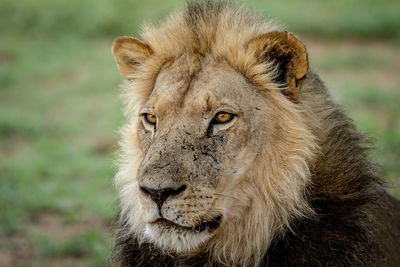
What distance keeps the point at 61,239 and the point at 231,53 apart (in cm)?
316

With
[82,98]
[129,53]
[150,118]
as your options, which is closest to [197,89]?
[150,118]

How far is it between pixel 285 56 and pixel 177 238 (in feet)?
4.05

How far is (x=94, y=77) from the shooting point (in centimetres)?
1264

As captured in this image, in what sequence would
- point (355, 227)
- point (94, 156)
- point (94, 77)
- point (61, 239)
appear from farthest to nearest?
1. point (94, 77)
2. point (94, 156)
3. point (61, 239)
4. point (355, 227)

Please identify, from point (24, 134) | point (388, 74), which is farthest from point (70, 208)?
point (388, 74)

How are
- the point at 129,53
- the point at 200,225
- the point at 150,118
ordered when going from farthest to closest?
the point at 129,53 < the point at 150,118 < the point at 200,225

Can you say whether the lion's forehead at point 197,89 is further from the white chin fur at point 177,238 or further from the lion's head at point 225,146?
the white chin fur at point 177,238

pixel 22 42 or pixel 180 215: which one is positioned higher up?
pixel 22 42

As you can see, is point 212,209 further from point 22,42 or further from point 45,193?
point 22,42

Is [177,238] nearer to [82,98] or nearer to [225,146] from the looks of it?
[225,146]

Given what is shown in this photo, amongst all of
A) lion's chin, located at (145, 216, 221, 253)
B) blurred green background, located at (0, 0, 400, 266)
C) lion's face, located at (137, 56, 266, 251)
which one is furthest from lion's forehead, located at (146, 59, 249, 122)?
blurred green background, located at (0, 0, 400, 266)

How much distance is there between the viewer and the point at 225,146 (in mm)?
3498

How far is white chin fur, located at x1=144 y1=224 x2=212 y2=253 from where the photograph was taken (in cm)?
329

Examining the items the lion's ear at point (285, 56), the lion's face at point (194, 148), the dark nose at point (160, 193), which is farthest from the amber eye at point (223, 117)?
the dark nose at point (160, 193)
